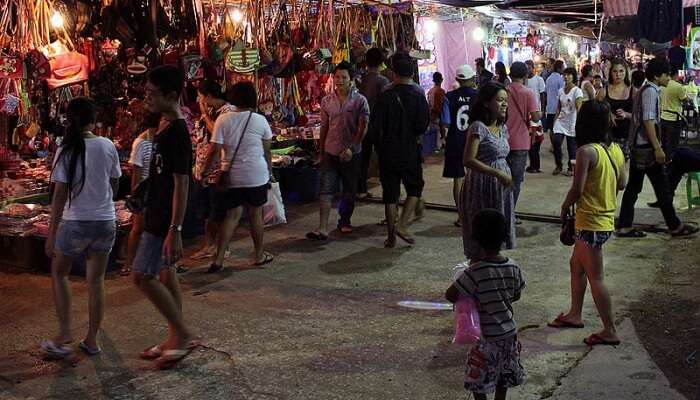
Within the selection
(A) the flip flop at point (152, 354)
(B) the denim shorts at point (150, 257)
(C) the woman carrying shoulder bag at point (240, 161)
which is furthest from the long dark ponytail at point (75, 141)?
(C) the woman carrying shoulder bag at point (240, 161)

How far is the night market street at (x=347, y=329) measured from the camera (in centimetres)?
451

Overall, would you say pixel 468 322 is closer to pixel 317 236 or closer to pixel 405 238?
pixel 405 238

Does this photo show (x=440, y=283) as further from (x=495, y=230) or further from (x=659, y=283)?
(x=495, y=230)

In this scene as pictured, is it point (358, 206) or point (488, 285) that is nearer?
point (488, 285)

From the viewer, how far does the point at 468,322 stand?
153 inches

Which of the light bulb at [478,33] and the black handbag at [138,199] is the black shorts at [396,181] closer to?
the black handbag at [138,199]

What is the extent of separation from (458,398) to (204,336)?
1856mm

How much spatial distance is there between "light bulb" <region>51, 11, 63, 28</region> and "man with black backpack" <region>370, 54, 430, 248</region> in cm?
321

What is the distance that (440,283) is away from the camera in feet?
21.7

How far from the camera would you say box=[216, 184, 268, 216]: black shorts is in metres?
6.88

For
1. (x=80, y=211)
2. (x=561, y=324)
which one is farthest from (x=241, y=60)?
(x=561, y=324)

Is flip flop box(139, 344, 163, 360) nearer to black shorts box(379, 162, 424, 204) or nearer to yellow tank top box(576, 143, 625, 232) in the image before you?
yellow tank top box(576, 143, 625, 232)

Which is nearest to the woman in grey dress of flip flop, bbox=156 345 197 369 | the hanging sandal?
flip flop, bbox=156 345 197 369

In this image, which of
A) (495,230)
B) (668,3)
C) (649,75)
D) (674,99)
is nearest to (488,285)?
(495,230)
